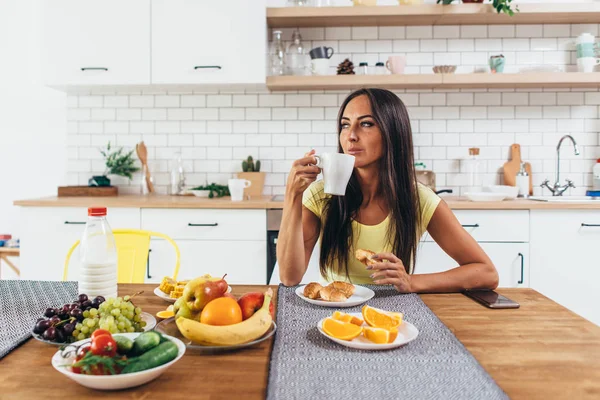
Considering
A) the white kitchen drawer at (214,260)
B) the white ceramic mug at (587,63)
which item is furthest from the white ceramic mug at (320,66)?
the white ceramic mug at (587,63)

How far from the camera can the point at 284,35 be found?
3.72 m

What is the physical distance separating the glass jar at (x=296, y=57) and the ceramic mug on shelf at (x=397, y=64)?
1.85ft

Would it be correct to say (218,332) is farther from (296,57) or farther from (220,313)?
(296,57)

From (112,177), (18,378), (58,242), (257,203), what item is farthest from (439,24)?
(18,378)

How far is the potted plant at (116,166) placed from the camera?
3688mm

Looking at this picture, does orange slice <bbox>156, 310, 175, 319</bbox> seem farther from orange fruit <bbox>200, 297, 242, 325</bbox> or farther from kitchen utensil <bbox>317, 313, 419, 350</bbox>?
kitchen utensil <bbox>317, 313, 419, 350</bbox>

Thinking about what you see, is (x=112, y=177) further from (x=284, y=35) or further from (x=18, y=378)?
(x=18, y=378)

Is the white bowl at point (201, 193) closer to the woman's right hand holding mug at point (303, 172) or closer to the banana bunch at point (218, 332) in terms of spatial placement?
the woman's right hand holding mug at point (303, 172)

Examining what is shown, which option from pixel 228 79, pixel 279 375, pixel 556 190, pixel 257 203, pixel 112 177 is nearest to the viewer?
pixel 279 375

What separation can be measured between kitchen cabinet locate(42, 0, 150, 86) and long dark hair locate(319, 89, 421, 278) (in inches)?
76.7

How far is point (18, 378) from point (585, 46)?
3.67 metres

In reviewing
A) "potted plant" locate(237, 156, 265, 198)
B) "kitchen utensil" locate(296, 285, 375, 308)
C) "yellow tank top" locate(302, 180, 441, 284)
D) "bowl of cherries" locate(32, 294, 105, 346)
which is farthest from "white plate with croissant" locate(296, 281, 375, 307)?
"potted plant" locate(237, 156, 265, 198)

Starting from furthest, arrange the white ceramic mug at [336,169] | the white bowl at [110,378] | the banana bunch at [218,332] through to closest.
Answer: the white ceramic mug at [336,169] → the banana bunch at [218,332] → the white bowl at [110,378]

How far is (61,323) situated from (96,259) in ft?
0.91
